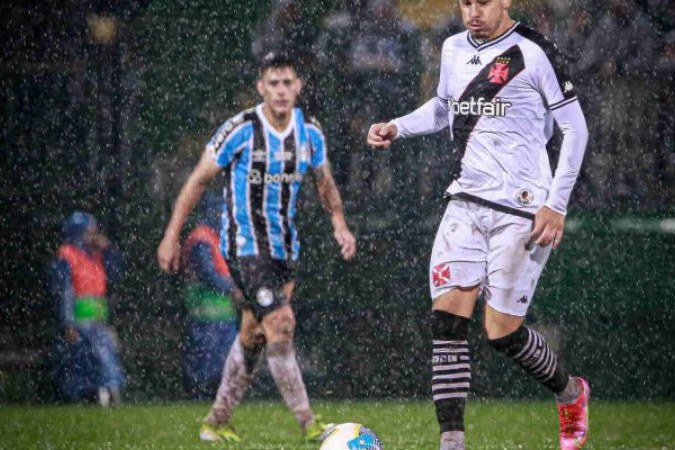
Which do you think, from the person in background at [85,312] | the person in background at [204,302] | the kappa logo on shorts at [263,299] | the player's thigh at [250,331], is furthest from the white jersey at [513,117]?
the person in background at [85,312]

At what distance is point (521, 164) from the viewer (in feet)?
20.4

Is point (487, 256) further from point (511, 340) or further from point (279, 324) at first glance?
point (279, 324)

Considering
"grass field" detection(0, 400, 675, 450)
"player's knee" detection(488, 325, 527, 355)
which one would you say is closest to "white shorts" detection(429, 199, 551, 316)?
"player's knee" detection(488, 325, 527, 355)

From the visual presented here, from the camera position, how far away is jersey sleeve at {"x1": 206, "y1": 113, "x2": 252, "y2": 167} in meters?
8.23

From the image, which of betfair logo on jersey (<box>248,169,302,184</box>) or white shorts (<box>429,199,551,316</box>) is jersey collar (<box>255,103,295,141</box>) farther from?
white shorts (<box>429,199,551,316</box>)

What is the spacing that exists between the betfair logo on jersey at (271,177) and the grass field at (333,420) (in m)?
1.47

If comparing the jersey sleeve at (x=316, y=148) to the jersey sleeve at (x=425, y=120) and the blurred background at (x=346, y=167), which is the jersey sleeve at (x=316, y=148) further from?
the jersey sleeve at (x=425, y=120)

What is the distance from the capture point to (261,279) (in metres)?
8.02

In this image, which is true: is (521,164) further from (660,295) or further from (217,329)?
(217,329)

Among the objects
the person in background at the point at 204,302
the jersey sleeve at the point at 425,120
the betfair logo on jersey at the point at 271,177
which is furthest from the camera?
the person in background at the point at 204,302

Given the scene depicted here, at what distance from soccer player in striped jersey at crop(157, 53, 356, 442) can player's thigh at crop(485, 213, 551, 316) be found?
5.73ft

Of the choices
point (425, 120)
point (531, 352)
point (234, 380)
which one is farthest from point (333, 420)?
point (425, 120)

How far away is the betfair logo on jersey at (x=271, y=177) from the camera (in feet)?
27.5

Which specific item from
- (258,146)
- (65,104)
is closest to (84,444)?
(258,146)
